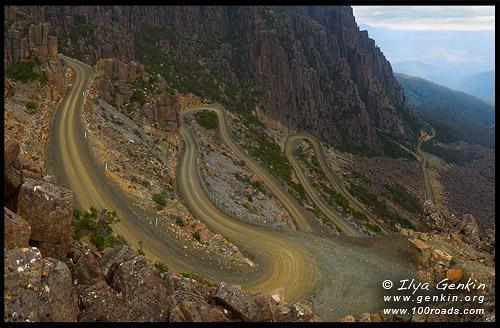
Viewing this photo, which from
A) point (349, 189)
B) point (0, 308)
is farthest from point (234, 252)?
point (349, 189)

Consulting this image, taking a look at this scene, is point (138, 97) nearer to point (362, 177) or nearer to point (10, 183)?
point (10, 183)

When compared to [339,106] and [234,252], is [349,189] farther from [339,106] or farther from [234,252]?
[339,106]

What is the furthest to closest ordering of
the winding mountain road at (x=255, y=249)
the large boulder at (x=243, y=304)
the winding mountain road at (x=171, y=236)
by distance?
the winding mountain road at (x=171, y=236) < the winding mountain road at (x=255, y=249) < the large boulder at (x=243, y=304)

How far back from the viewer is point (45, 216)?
12.0 meters

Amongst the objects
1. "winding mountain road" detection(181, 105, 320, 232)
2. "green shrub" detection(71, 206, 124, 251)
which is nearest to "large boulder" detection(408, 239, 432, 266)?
"winding mountain road" detection(181, 105, 320, 232)

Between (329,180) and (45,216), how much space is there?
81.3m

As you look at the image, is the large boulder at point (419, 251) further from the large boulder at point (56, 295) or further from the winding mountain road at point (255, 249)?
the large boulder at point (56, 295)

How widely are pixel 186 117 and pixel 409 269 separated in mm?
58556

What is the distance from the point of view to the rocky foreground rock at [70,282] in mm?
9245

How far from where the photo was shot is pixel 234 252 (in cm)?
2620

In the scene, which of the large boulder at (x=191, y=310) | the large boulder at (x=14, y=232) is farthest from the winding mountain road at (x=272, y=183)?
the large boulder at (x=14, y=232)

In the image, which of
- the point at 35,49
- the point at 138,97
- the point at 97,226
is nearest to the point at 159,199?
the point at 97,226

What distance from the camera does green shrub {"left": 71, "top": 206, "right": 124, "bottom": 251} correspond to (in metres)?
19.6

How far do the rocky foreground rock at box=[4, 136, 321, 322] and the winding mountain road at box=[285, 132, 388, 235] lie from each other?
4177cm
